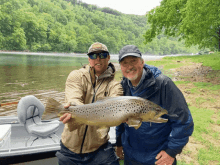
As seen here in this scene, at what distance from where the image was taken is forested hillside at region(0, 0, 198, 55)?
101 meters

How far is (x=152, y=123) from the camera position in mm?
2697

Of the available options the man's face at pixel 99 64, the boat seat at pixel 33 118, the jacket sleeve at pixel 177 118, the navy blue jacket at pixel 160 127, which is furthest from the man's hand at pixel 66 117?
the boat seat at pixel 33 118

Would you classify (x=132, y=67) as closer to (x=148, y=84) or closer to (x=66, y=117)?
(x=148, y=84)

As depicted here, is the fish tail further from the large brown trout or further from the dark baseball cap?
the dark baseball cap

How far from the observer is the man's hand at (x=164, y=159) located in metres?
2.58

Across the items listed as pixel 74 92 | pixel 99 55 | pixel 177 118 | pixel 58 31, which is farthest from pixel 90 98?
pixel 58 31

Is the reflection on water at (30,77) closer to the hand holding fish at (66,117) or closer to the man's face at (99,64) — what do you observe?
the man's face at (99,64)

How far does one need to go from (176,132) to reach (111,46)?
139562mm

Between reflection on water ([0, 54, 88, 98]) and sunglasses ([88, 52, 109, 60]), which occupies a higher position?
sunglasses ([88, 52, 109, 60])

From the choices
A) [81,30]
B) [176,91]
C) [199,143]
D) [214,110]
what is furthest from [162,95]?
[81,30]

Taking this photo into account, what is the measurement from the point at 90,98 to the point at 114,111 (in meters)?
0.65

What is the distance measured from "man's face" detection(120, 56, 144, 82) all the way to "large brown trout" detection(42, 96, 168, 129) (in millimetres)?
336

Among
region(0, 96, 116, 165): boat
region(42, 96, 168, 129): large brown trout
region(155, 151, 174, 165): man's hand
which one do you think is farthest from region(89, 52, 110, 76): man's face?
region(0, 96, 116, 165): boat

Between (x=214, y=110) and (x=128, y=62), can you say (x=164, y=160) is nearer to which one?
(x=128, y=62)
